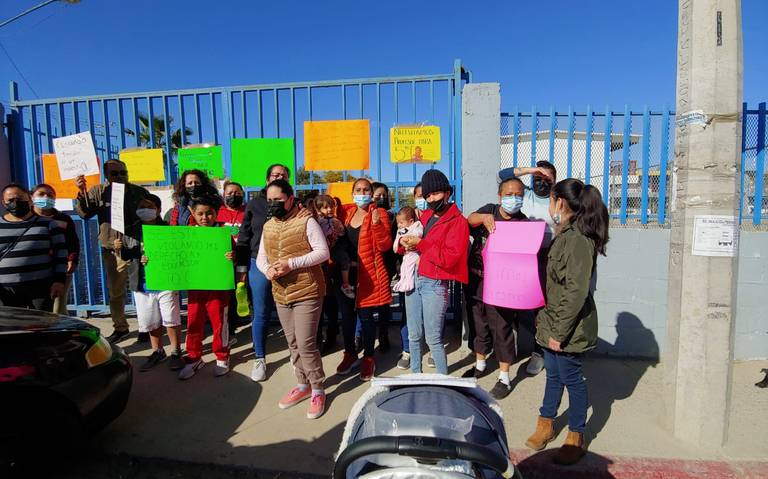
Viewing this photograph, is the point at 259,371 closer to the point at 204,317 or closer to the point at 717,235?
the point at 204,317

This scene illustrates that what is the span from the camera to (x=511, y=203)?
3.29 meters

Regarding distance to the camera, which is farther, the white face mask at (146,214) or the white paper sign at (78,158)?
the white paper sign at (78,158)

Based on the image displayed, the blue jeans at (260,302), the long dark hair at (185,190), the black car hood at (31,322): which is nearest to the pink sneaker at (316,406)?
the blue jeans at (260,302)

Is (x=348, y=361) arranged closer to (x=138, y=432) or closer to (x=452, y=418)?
(x=138, y=432)

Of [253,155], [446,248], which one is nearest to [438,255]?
[446,248]

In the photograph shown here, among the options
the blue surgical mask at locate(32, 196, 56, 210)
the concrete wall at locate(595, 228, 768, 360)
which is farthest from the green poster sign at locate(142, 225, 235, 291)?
the concrete wall at locate(595, 228, 768, 360)

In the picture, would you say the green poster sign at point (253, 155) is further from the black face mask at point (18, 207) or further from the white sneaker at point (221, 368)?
the white sneaker at point (221, 368)

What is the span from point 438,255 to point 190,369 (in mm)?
2673

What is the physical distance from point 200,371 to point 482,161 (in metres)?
3.65

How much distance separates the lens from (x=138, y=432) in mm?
2961

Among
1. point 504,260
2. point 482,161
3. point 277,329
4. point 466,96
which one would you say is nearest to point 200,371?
point 277,329

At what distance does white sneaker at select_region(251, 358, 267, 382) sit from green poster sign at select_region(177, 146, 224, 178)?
239 centimetres

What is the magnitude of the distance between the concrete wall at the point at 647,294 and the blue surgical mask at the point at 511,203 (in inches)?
56.0

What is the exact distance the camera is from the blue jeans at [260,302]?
3.58m
